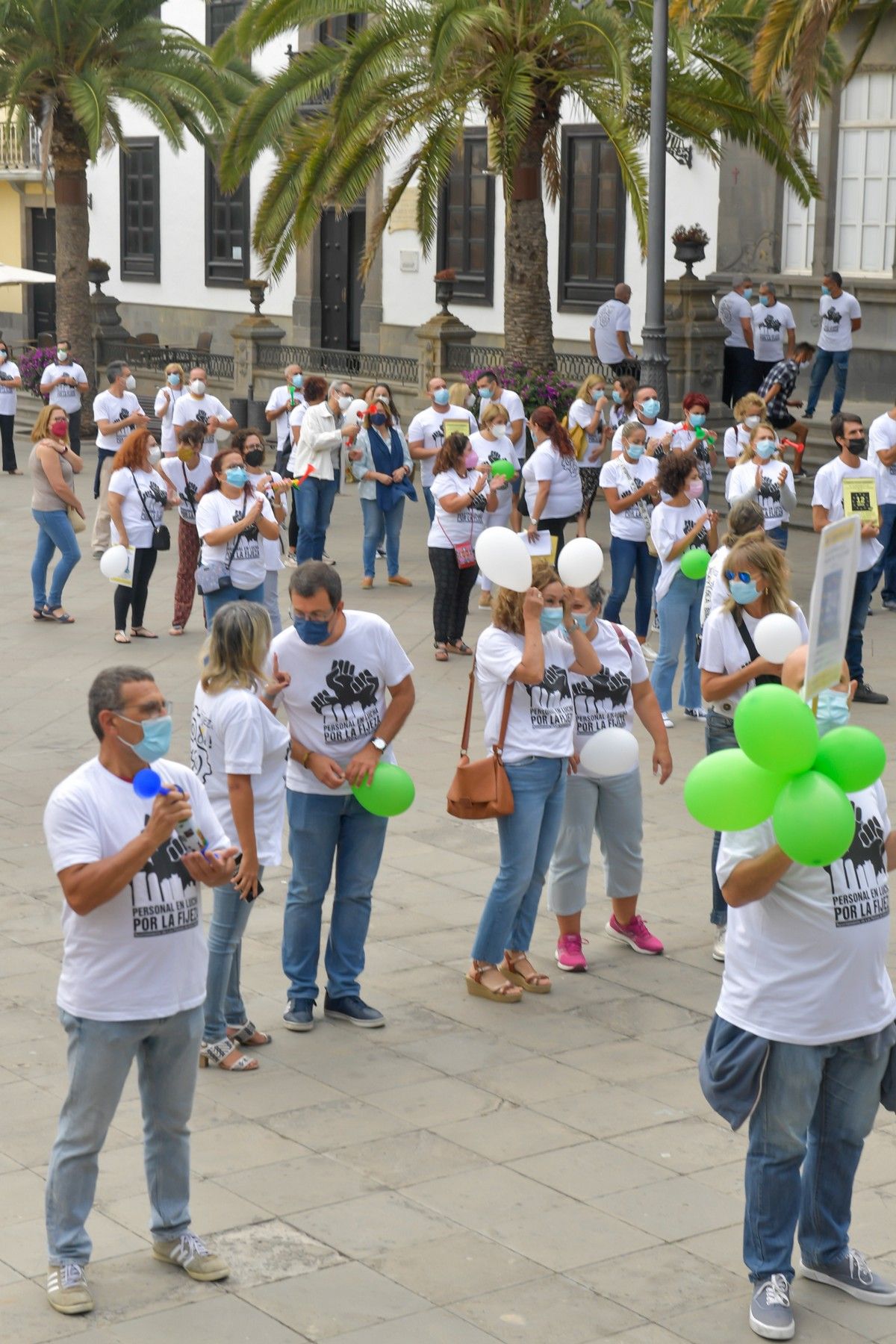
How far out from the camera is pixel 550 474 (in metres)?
14.6

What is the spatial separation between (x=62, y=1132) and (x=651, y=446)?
9.84 metres

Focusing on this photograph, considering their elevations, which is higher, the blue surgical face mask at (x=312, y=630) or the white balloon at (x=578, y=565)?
the white balloon at (x=578, y=565)

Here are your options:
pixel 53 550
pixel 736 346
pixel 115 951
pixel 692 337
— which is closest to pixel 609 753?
pixel 115 951

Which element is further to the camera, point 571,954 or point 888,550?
point 888,550

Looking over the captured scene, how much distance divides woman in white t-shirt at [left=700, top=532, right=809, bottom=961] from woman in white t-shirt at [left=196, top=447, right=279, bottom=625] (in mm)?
5021

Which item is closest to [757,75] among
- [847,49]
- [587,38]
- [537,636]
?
[587,38]

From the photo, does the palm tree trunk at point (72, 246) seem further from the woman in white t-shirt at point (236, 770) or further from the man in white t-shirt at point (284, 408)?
the woman in white t-shirt at point (236, 770)

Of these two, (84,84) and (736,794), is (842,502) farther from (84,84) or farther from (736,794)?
(84,84)

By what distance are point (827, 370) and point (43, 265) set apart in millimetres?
25914

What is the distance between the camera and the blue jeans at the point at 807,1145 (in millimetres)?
4770

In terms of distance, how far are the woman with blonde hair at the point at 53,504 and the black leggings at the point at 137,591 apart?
88 centimetres

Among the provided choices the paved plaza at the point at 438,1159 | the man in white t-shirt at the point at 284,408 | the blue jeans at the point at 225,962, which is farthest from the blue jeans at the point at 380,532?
the blue jeans at the point at 225,962

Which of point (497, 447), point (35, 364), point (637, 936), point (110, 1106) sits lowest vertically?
point (637, 936)

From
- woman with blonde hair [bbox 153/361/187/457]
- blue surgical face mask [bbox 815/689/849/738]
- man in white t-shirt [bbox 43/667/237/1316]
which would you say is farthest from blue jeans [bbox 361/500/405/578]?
blue surgical face mask [bbox 815/689/849/738]
